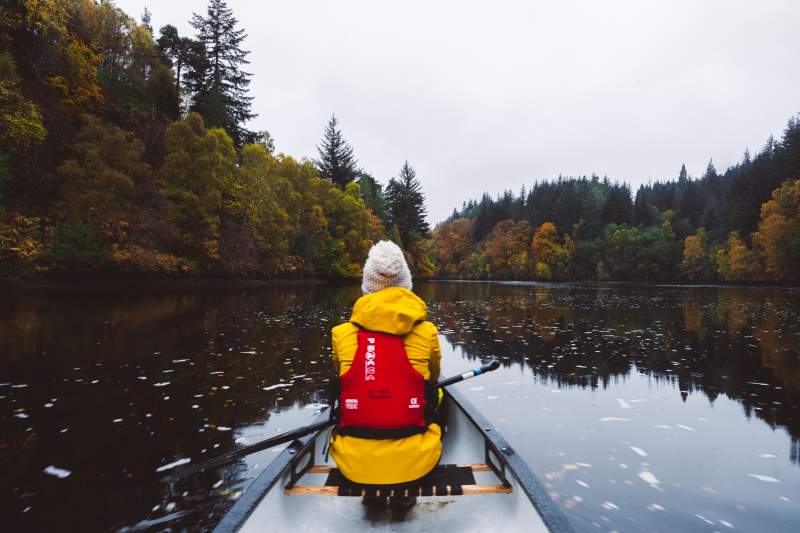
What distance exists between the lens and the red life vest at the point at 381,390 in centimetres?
310

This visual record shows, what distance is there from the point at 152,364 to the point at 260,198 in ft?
121

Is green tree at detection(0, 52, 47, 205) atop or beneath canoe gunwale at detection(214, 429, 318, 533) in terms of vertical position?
atop

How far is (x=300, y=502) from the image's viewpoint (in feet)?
11.3

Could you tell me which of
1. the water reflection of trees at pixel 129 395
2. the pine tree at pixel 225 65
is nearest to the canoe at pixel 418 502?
the water reflection of trees at pixel 129 395

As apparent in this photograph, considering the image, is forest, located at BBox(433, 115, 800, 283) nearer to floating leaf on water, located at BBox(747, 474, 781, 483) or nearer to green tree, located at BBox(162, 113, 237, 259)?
floating leaf on water, located at BBox(747, 474, 781, 483)

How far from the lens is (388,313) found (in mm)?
3072

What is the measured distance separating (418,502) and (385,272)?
6.21 feet

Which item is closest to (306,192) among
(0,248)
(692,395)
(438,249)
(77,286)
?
(77,286)

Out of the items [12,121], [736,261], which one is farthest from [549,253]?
[12,121]

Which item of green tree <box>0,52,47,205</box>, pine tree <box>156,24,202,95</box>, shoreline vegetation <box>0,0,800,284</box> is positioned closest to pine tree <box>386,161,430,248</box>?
shoreline vegetation <box>0,0,800,284</box>

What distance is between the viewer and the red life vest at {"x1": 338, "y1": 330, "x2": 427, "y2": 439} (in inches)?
122

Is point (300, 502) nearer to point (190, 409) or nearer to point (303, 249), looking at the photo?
point (190, 409)

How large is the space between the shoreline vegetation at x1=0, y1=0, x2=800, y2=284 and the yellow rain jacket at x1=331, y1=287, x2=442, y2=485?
1134 inches

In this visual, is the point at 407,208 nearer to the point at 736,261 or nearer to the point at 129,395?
the point at 736,261
